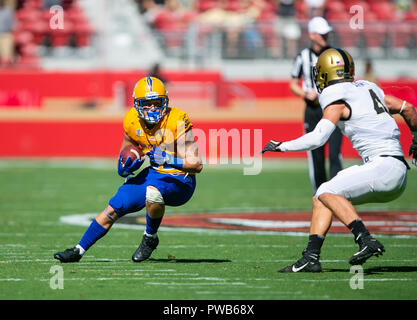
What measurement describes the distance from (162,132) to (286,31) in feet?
47.3

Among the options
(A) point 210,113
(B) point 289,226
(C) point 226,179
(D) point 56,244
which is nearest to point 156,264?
(D) point 56,244

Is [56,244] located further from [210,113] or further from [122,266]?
[210,113]

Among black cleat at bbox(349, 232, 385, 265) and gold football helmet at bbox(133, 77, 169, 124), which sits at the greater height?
gold football helmet at bbox(133, 77, 169, 124)

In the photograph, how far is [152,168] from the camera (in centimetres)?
776

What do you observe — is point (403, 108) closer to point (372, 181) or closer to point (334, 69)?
point (334, 69)

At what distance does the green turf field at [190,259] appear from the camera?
6309mm

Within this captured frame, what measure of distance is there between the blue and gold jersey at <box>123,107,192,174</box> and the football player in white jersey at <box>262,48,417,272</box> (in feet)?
3.29

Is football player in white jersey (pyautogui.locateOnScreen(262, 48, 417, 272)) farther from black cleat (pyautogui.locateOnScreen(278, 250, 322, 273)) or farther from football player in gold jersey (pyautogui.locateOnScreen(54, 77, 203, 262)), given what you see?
football player in gold jersey (pyautogui.locateOnScreen(54, 77, 203, 262))

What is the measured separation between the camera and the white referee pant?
6.91 meters

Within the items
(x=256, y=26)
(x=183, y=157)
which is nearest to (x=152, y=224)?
(x=183, y=157)

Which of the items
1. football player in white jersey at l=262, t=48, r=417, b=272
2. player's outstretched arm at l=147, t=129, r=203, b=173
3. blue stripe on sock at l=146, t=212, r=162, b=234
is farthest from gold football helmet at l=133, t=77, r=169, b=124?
football player in white jersey at l=262, t=48, r=417, b=272

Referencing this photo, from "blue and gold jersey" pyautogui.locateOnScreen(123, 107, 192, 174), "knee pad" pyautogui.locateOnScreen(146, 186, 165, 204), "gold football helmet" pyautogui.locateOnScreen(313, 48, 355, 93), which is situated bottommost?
"knee pad" pyautogui.locateOnScreen(146, 186, 165, 204)

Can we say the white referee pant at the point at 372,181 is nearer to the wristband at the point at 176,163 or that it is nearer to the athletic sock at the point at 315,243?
the athletic sock at the point at 315,243
